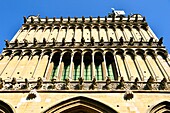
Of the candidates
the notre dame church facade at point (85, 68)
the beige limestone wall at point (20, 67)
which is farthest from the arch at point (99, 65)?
the beige limestone wall at point (20, 67)

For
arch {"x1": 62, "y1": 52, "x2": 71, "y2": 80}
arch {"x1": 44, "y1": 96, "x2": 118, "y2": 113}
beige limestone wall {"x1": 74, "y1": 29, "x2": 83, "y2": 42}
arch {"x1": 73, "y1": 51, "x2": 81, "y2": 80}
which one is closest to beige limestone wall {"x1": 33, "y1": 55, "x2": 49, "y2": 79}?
arch {"x1": 62, "y1": 52, "x2": 71, "y2": 80}

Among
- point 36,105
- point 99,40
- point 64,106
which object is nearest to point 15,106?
point 36,105

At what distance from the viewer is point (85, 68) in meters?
14.0

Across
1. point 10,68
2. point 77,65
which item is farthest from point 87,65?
point 10,68

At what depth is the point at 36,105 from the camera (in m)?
10.3

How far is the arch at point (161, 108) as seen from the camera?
33.0 ft

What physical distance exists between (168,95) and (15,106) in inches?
246

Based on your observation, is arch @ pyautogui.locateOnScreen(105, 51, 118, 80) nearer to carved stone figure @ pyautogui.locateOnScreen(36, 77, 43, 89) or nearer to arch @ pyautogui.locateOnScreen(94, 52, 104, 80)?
arch @ pyautogui.locateOnScreen(94, 52, 104, 80)

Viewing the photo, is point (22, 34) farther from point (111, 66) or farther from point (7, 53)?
point (111, 66)

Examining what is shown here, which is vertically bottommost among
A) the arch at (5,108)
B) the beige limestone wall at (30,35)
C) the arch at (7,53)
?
the arch at (5,108)

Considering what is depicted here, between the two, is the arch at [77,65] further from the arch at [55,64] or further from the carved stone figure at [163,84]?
the carved stone figure at [163,84]

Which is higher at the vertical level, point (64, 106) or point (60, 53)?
point (60, 53)

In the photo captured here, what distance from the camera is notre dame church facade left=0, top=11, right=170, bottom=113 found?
34.2ft

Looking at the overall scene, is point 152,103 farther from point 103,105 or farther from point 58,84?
point 58,84
